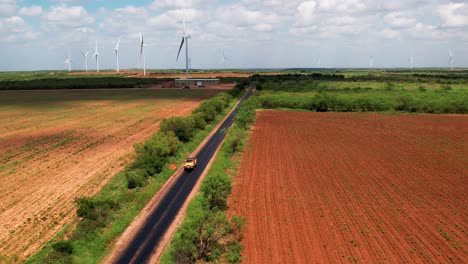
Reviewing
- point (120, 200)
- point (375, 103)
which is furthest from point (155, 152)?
point (375, 103)

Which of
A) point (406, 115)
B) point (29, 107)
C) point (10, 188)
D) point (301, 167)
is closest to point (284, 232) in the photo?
point (301, 167)

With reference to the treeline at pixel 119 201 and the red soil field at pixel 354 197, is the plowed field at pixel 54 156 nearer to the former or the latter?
the treeline at pixel 119 201

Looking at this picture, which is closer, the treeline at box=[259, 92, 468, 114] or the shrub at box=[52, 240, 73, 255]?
the shrub at box=[52, 240, 73, 255]

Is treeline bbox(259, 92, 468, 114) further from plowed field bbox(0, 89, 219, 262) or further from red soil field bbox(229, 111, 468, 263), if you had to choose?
red soil field bbox(229, 111, 468, 263)

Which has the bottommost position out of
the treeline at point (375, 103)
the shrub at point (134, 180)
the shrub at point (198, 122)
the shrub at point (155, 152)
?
the shrub at point (134, 180)

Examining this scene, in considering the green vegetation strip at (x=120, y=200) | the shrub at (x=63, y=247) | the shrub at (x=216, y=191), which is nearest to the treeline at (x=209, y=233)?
the shrub at (x=216, y=191)

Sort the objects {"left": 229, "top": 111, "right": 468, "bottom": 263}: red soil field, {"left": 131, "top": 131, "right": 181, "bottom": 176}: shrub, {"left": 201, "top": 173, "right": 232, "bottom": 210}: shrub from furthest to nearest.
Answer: {"left": 131, "top": 131, "right": 181, "bottom": 176}: shrub → {"left": 201, "top": 173, "right": 232, "bottom": 210}: shrub → {"left": 229, "top": 111, "right": 468, "bottom": 263}: red soil field

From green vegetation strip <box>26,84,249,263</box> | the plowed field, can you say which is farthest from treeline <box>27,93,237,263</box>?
the plowed field

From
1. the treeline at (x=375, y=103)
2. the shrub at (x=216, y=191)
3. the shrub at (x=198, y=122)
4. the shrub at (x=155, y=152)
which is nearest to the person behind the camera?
the shrub at (x=216, y=191)
